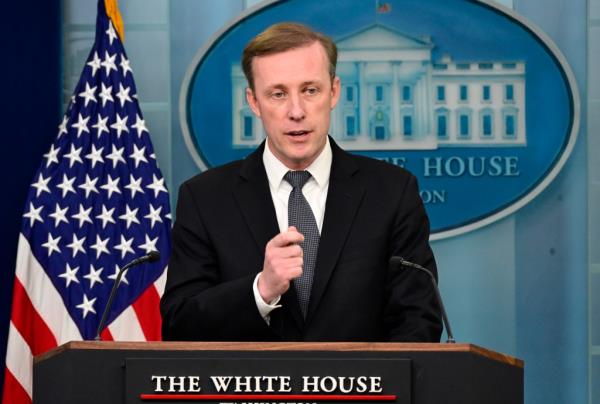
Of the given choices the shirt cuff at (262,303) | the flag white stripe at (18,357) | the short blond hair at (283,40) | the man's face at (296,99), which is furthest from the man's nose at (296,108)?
the flag white stripe at (18,357)

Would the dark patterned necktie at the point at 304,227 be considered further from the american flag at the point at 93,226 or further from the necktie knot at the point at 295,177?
the american flag at the point at 93,226

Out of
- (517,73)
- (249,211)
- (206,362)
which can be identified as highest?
(517,73)

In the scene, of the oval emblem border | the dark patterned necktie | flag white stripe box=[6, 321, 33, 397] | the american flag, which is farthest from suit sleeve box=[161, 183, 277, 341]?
the oval emblem border

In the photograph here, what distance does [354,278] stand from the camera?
9.37ft

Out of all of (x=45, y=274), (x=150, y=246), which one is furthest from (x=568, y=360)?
(x=45, y=274)

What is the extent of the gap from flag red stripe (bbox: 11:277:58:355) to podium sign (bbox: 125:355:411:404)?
243 cm

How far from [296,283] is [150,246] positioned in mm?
1946

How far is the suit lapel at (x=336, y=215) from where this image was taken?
2.84 m

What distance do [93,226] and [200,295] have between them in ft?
6.76

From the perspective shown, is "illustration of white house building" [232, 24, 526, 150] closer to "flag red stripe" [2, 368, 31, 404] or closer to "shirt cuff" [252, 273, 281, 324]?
"flag red stripe" [2, 368, 31, 404]

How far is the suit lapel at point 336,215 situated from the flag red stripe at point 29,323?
2.02m

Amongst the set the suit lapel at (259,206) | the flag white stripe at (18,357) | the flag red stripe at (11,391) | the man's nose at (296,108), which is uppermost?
the man's nose at (296,108)

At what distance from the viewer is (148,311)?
186 inches

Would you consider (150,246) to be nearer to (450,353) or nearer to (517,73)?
(517,73)
